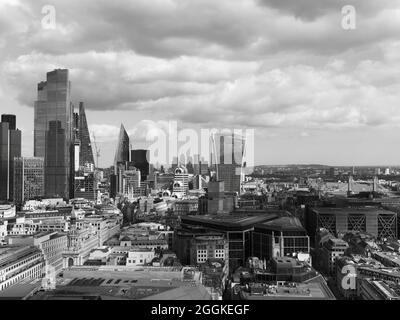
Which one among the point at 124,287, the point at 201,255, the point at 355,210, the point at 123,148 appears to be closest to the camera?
the point at 124,287

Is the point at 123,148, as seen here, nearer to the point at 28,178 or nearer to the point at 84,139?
the point at 84,139

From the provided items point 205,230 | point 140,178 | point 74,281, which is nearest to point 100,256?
point 205,230

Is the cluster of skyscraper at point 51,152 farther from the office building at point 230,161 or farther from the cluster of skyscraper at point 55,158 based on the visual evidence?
the office building at point 230,161

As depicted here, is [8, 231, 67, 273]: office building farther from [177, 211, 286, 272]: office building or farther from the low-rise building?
[177, 211, 286, 272]: office building

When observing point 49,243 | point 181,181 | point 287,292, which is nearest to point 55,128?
point 181,181

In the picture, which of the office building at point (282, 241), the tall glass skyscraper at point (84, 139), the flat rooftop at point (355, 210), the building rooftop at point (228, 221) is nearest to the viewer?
the office building at point (282, 241)

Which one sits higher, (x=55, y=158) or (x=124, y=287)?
(x=55, y=158)

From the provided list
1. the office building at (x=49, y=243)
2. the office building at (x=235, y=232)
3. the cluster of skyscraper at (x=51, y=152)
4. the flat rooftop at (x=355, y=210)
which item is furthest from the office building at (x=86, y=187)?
the flat rooftop at (x=355, y=210)

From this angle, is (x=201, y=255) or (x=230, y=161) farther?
(x=230, y=161)
